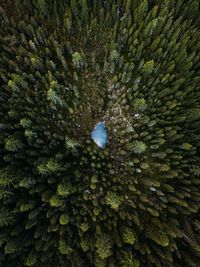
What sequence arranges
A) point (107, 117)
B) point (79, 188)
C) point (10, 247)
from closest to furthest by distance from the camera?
point (10, 247)
point (79, 188)
point (107, 117)

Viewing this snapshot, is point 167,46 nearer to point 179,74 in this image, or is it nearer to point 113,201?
point 179,74

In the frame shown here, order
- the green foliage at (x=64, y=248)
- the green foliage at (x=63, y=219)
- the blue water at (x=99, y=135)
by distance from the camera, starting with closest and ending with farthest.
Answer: the green foliage at (x=64, y=248) → the green foliage at (x=63, y=219) → the blue water at (x=99, y=135)

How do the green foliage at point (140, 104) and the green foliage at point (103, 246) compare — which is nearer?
the green foliage at point (103, 246)

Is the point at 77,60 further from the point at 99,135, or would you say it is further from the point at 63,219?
the point at 63,219

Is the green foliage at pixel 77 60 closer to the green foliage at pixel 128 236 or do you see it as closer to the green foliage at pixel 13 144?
the green foliage at pixel 13 144

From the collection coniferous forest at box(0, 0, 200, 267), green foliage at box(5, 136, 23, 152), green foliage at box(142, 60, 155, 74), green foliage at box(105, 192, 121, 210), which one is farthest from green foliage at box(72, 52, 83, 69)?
green foliage at box(105, 192, 121, 210)

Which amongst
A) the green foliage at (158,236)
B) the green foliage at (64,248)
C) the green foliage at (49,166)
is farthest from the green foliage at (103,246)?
the green foliage at (49,166)

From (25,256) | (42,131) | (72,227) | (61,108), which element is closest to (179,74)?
(61,108)

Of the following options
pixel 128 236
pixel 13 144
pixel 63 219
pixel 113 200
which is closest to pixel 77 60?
pixel 13 144

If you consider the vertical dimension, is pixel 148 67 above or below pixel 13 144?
above
